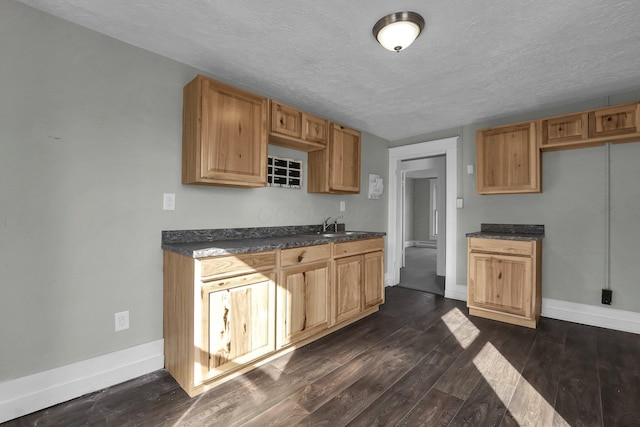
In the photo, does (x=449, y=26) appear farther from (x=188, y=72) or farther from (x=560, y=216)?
(x=560, y=216)

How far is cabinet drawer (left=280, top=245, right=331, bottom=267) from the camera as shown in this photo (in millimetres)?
2254

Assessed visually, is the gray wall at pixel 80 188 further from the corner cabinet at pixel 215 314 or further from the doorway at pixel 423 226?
the doorway at pixel 423 226

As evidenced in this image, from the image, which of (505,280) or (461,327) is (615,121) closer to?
(505,280)

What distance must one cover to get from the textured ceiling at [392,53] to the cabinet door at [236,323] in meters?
1.69

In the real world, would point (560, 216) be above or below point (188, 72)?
below

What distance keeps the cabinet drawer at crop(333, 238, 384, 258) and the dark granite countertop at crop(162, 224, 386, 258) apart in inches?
2.0

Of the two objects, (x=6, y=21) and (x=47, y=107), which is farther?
(x=47, y=107)

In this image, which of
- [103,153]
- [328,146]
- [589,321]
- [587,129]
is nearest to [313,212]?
[328,146]

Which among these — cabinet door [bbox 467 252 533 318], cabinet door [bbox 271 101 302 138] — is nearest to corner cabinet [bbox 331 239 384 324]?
cabinet door [bbox 467 252 533 318]

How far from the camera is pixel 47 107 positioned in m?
1.70

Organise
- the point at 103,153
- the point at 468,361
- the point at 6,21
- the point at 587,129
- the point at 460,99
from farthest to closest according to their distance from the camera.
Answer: the point at 460,99 → the point at 587,129 → the point at 468,361 → the point at 103,153 → the point at 6,21

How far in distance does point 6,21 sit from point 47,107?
473mm

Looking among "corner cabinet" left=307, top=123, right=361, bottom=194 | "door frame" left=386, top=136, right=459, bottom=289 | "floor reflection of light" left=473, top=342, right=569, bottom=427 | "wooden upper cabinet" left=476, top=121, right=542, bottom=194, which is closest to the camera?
"floor reflection of light" left=473, top=342, right=569, bottom=427

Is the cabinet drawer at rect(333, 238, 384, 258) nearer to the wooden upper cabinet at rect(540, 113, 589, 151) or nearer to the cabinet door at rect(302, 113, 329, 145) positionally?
the cabinet door at rect(302, 113, 329, 145)
